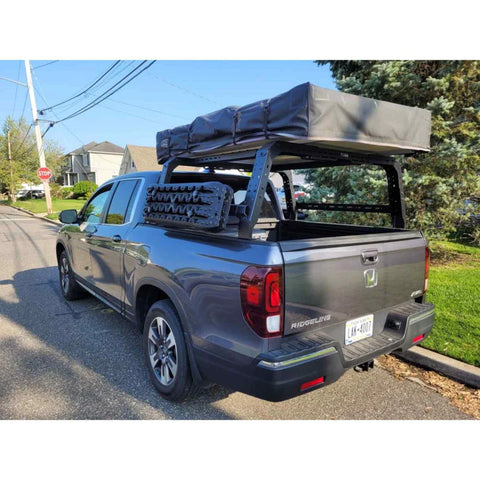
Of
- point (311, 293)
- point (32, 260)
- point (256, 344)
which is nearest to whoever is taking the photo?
point (256, 344)

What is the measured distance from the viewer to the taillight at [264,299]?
208 cm

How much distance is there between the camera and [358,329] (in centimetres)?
260

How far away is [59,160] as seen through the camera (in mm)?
52344

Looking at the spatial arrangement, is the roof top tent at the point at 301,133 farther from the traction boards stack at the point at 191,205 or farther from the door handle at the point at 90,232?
the door handle at the point at 90,232

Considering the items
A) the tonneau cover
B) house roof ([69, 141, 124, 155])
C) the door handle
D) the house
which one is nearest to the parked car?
the house

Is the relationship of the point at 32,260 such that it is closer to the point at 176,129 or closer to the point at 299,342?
the point at 176,129

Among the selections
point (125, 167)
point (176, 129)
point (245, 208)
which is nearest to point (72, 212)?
point (176, 129)

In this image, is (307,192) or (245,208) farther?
(307,192)

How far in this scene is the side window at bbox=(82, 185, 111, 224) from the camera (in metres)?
4.43

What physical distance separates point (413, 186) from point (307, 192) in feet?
6.78

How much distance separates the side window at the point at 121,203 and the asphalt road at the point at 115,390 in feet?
4.57

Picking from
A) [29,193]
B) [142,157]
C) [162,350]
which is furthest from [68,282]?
[29,193]

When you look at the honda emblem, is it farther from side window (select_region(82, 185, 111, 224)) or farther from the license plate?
side window (select_region(82, 185, 111, 224))

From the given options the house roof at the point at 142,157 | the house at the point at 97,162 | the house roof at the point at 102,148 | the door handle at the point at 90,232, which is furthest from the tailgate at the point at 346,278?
the house roof at the point at 102,148
